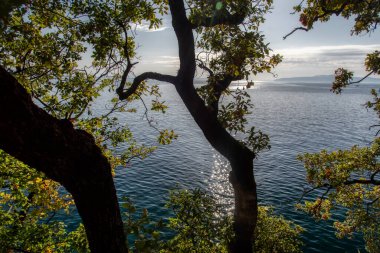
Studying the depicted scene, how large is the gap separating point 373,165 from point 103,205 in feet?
55.4

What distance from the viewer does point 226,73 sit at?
33.8 ft

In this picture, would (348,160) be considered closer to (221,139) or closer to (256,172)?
(221,139)

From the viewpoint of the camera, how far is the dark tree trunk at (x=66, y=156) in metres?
4.15

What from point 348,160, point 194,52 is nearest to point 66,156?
point 194,52

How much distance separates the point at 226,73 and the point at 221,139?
8.24ft

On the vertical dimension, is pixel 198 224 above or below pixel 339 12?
below

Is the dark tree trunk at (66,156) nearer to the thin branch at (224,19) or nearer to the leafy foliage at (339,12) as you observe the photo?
the thin branch at (224,19)

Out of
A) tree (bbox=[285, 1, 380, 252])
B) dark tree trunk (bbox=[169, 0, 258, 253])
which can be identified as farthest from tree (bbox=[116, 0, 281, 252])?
tree (bbox=[285, 1, 380, 252])

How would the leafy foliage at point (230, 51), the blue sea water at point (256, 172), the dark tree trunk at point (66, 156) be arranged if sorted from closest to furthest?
1. the dark tree trunk at point (66, 156)
2. the leafy foliage at point (230, 51)
3. the blue sea water at point (256, 172)

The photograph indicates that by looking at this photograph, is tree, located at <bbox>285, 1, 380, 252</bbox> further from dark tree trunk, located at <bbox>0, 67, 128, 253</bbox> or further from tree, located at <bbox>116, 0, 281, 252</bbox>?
dark tree trunk, located at <bbox>0, 67, 128, 253</bbox>

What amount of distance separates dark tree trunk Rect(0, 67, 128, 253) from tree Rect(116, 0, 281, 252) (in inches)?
215

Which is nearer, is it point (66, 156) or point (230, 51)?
point (66, 156)

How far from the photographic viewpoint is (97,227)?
17.6ft

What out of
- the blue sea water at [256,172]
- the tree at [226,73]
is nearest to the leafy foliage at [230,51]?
the tree at [226,73]
